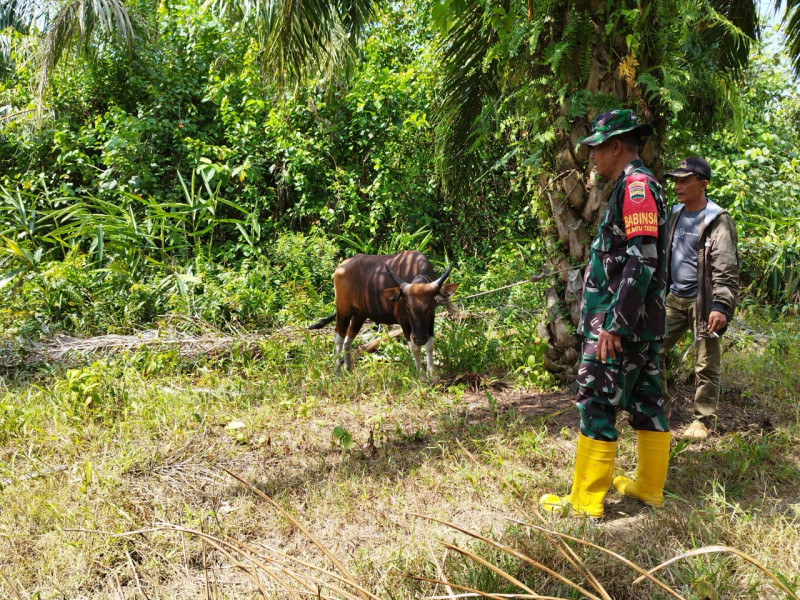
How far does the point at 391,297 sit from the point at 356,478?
7.71 ft

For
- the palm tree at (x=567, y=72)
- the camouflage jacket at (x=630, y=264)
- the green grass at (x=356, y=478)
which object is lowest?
the green grass at (x=356, y=478)

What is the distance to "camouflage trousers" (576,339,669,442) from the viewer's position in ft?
9.99

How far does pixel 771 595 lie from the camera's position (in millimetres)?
2518

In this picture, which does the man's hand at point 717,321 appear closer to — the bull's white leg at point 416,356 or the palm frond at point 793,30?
the bull's white leg at point 416,356

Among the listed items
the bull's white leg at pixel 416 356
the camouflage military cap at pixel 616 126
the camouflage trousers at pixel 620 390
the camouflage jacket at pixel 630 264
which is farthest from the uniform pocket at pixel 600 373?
the bull's white leg at pixel 416 356

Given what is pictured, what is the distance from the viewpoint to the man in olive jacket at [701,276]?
159 inches

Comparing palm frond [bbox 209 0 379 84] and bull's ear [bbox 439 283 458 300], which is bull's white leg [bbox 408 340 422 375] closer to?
bull's ear [bbox 439 283 458 300]

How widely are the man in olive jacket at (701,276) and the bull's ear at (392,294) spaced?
2.31m

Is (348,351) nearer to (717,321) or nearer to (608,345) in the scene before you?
(717,321)

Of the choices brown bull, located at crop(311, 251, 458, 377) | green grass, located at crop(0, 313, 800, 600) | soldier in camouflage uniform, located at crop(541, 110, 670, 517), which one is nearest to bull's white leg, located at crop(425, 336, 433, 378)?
brown bull, located at crop(311, 251, 458, 377)

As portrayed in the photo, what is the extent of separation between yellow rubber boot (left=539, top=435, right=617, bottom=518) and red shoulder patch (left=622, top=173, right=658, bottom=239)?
1026 millimetres

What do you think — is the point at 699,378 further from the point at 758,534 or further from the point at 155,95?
the point at 155,95

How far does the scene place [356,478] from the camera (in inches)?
149

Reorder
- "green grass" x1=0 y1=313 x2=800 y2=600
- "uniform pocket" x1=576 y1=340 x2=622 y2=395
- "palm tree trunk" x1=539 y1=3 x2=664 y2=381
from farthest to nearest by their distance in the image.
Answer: "palm tree trunk" x1=539 y1=3 x2=664 y2=381
"uniform pocket" x1=576 y1=340 x2=622 y2=395
"green grass" x1=0 y1=313 x2=800 y2=600
